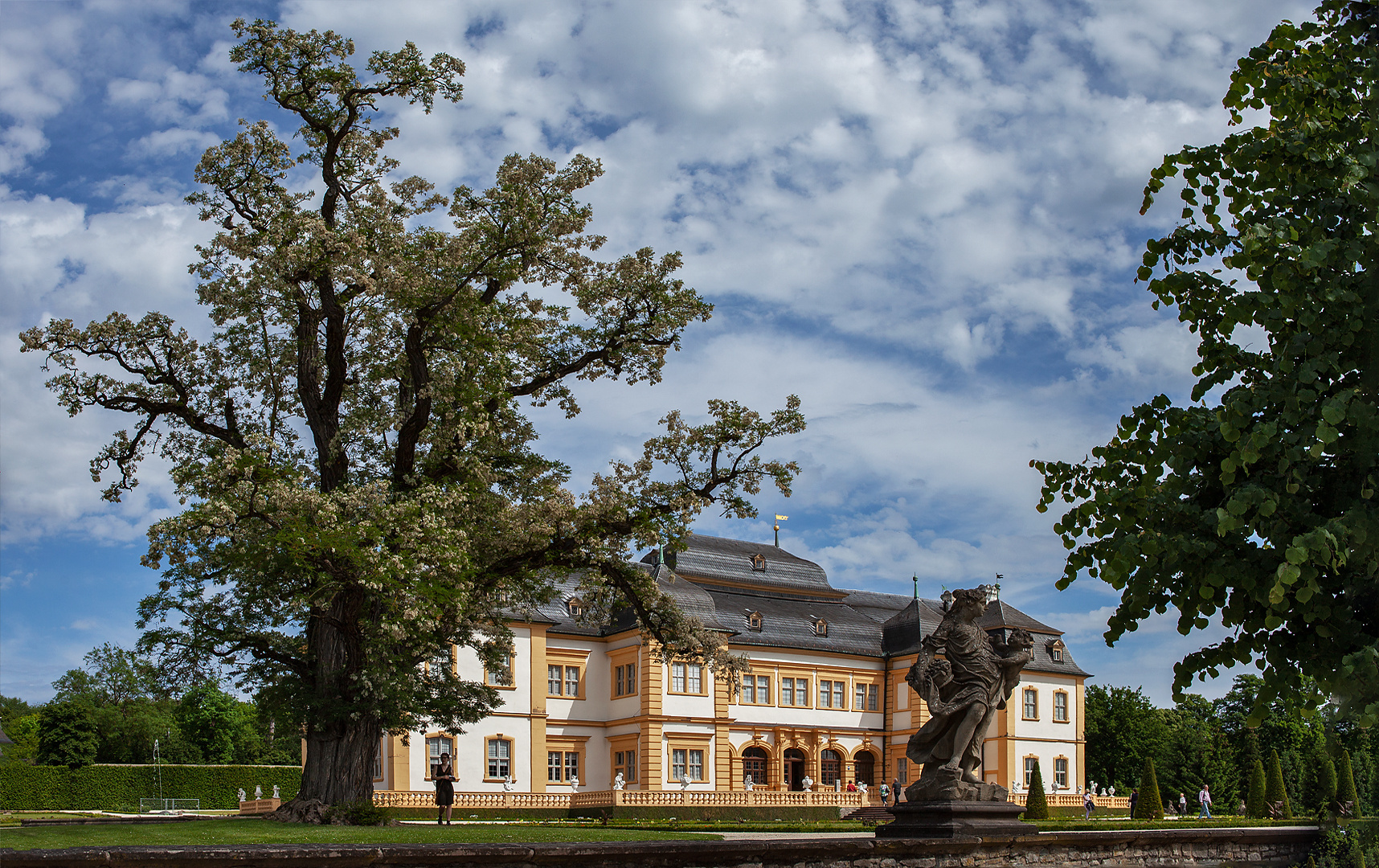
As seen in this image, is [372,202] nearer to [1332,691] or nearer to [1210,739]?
[1332,691]

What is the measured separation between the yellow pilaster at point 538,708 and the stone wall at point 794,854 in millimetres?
32624

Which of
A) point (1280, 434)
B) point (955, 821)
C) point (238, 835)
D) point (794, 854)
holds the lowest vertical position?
point (238, 835)

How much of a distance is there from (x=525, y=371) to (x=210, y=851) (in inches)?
500

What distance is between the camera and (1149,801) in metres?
43.8

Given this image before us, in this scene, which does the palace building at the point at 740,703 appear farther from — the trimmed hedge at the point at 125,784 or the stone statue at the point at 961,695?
the stone statue at the point at 961,695

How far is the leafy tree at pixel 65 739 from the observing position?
49.2 metres

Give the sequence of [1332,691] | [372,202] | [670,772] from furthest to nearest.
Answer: [670,772], [372,202], [1332,691]

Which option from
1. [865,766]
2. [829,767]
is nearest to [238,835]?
[829,767]

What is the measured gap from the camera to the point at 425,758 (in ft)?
142

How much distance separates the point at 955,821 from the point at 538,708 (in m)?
33.8

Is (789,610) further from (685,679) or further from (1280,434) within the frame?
(1280,434)

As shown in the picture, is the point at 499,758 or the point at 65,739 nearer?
the point at 499,758

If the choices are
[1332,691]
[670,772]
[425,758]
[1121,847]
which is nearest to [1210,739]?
[670,772]

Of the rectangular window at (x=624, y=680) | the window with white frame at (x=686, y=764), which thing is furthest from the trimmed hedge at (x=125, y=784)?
the window with white frame at (x=686, y=764)
